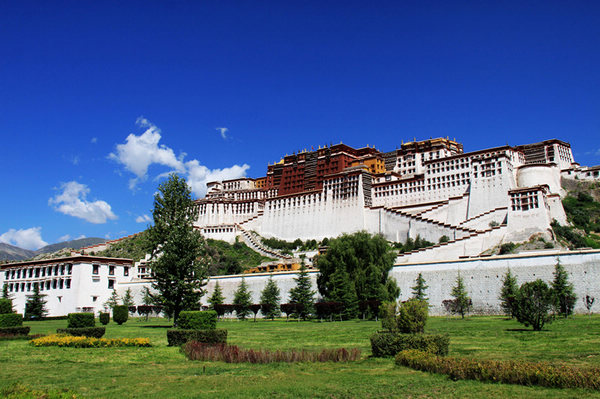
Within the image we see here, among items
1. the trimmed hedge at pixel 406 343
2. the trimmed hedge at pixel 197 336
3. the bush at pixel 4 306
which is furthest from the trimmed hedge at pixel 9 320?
the trimmed hedge at pixel 406 343

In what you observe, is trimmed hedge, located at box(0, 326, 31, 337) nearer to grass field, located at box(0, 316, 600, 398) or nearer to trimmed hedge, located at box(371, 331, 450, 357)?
grass field, located at box(0, 316, 600, 398)

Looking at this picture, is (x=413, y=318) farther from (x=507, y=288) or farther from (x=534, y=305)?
(x=507, y=288)

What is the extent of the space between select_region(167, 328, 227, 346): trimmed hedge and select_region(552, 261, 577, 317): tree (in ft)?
67.1

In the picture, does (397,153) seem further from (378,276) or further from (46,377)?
(46,377)

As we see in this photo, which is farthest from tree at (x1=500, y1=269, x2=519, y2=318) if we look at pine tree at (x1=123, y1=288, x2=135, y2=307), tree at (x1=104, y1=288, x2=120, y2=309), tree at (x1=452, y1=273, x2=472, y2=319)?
tree at (x1=104, y1=288, x2=120, y2=309)

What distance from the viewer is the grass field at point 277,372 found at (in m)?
10.3

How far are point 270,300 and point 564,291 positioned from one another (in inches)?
909

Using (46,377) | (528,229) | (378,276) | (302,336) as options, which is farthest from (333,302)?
(528,229)

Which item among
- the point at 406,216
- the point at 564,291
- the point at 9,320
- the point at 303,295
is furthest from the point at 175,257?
the point at 406,216

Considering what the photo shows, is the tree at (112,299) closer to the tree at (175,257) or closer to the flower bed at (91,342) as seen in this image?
the tree at (175,257)

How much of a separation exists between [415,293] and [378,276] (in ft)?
9.80

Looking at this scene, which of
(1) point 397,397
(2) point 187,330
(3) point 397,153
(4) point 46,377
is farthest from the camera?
(3) point 397,153

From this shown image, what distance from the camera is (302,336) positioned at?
74.0 feet

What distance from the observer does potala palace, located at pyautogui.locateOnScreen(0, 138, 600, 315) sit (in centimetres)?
3609
